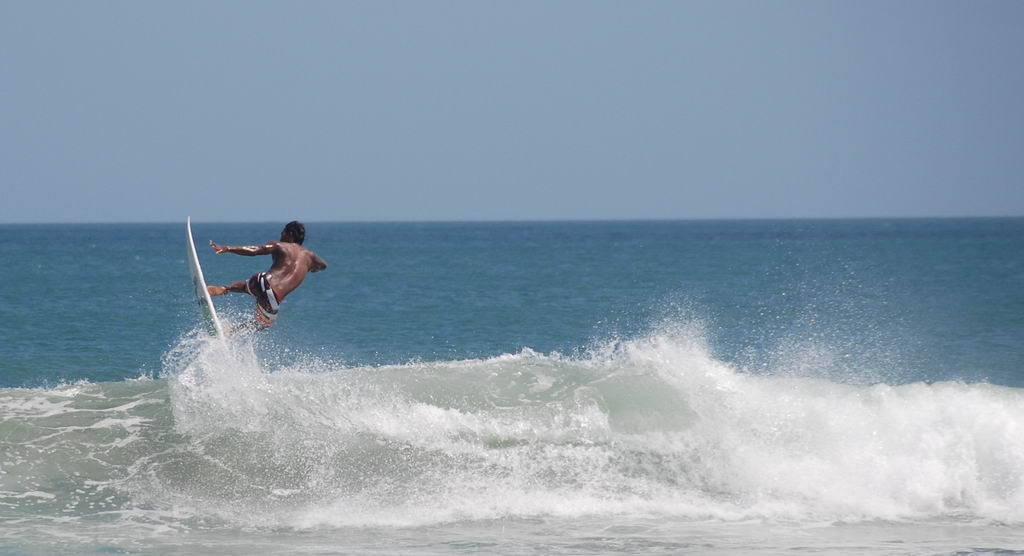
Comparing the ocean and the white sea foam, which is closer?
the ocean

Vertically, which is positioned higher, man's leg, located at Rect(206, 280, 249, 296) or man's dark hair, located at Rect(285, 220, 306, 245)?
man's dark hair, located at Rect(285, 220, 306, 245)

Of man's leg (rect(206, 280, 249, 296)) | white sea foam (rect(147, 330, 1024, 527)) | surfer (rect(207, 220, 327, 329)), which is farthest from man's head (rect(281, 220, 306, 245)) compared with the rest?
white sea foam (rect(147, 330, 1024, 527))

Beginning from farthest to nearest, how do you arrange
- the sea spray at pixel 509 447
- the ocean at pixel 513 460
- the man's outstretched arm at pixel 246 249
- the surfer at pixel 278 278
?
the surfer at pixel 278 278
the man's outstretched arm at pixel 246 249
the sea spray at pixel 509 447
the ocean at pixel 513 460

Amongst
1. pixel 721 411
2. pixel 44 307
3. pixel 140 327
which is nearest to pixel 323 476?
pixel 721 411

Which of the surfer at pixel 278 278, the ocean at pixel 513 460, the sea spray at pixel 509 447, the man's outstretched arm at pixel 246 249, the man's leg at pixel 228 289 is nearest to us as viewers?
the ocean at pixel 513 460

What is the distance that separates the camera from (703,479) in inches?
397

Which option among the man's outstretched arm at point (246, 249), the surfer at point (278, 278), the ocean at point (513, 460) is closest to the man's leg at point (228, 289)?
the surfer at point (278, 278)

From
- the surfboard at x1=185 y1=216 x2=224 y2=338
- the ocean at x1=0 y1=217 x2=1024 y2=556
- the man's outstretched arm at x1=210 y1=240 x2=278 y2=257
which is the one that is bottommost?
the ocean at x1=0 y1=217 x2=1024 y2=556

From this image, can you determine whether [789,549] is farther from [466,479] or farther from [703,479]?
[466,479]

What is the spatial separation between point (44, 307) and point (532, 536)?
22112 millimetres

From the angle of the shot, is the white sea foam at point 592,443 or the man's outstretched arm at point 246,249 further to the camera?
the man's outstretched arm at point 246,249

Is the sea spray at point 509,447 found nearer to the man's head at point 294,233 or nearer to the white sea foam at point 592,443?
the white sea foam at point 592,443

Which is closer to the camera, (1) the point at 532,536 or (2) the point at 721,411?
(1) the point at 532,536

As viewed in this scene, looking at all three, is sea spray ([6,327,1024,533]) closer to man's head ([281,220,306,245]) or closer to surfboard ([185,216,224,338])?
surfboard ([185,216,224,338])
